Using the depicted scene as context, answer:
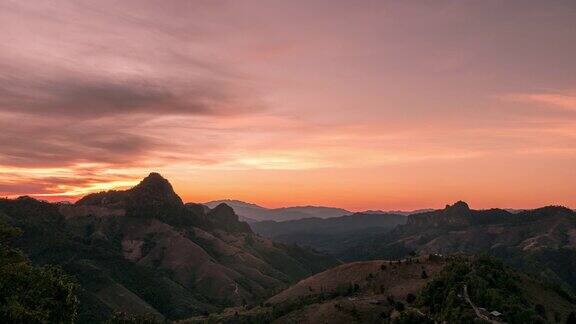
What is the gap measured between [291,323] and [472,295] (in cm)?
7759

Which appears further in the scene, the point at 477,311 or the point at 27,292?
the point at 477,311

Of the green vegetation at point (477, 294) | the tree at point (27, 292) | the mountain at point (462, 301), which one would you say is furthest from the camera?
the mountain at point (462, 301)

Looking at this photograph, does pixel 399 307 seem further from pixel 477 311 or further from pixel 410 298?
pixel 477 311

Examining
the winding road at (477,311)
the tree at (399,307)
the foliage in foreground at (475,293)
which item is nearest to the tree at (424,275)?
the foliage in foreground at (475,293)

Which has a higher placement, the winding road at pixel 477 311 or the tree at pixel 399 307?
the winding road at pixel 477 311

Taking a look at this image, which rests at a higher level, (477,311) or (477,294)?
(477,294)

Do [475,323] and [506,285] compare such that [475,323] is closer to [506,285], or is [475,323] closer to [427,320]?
[427,320]

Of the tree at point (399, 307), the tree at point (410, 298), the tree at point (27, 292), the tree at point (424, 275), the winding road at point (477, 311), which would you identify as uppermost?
the tree at point (27, 292)

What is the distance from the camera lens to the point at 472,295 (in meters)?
154

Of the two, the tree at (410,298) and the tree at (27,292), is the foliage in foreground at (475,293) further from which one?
the tree at (27,292)

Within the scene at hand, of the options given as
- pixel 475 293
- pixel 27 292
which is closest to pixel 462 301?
pixel 475 293

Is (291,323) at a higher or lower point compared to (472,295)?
lower

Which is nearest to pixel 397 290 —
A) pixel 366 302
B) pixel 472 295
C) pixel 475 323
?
pixel 366 302

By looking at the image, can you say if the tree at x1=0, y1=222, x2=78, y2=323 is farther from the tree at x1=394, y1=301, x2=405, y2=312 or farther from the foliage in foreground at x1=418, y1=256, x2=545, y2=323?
the tree at x1=394, y1=301, x2=405, y2=312
